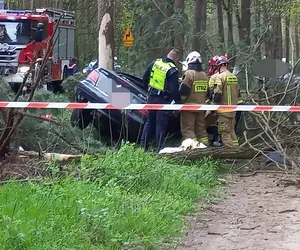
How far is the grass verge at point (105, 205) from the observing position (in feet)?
17.8

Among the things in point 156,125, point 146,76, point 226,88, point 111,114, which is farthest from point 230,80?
point 111,114

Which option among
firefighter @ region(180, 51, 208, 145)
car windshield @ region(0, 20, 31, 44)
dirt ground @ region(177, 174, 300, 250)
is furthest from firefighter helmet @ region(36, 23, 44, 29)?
dirt ground @ region(177, 174, 300, 250)

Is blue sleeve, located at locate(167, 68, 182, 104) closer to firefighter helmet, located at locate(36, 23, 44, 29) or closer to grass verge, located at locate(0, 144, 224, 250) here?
grass verge, located at locate(0, 144, 224, 250)

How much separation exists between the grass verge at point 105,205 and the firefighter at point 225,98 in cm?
241

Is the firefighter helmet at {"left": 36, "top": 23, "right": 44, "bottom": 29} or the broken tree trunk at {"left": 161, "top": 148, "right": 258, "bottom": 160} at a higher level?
the firefighter helmet at {"left": 36, "top": 23, "right": 44, "bottom": 29}

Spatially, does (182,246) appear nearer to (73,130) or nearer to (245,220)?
(245,220)

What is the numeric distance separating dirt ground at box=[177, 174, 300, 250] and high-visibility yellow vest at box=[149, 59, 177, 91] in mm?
2513

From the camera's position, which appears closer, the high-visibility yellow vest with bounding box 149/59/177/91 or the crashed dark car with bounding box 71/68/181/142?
the high-visibility yellow vest with bounding box 149/59/177/91

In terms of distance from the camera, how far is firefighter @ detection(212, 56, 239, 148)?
11383 millimetres

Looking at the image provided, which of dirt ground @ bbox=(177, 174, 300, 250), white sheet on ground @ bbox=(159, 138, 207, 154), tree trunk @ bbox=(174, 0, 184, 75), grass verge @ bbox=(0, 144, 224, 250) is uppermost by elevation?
tree trunk @ bbox=(174, 0, 184, 75)

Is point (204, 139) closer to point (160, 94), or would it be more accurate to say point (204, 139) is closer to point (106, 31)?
point (160, 94)

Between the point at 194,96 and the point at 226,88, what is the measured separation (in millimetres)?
571

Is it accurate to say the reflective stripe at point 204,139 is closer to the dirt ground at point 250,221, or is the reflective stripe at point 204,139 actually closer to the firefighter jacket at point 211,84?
the firefighter jacket at point 211,84

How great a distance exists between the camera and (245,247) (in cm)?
616
